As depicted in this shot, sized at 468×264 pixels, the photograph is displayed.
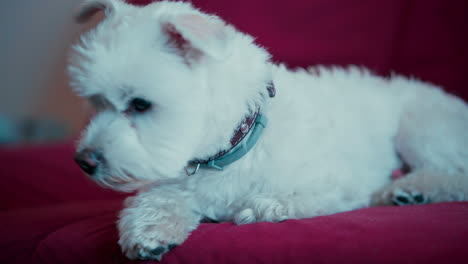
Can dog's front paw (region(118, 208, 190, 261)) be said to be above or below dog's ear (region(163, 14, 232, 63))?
Result: below

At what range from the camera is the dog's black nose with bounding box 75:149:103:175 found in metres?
1.09

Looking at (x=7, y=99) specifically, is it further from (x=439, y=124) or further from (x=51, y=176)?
(x=439, y=124)

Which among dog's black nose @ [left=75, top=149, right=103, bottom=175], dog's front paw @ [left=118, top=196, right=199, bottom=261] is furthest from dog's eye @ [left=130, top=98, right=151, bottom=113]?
dog's front paw @ [left=118, top=196, right=199, bottom=261]

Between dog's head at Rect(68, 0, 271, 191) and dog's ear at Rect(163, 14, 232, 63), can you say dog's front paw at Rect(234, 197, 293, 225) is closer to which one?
dog's head at Rect(68, 0, 271, 191)

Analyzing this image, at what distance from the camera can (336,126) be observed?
5.26ft

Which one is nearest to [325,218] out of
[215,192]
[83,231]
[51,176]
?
[215,192]

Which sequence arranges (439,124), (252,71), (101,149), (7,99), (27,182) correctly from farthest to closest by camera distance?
(7,99), (27,182), (439,124), (252,71), (101,149)

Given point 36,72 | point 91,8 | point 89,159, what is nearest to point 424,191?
point 89,159

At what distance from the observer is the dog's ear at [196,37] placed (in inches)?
40.9

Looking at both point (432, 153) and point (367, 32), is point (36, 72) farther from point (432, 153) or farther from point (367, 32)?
point (432, 153)

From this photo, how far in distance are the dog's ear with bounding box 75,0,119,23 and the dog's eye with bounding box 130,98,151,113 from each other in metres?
0.37

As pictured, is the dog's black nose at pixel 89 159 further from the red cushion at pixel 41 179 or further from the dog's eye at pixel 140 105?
the red cushion at pixel 41 179

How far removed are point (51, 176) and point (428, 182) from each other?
2010mm

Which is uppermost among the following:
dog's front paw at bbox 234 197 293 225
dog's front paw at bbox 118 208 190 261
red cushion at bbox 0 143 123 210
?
dog's front paw at bbox 234 197 293 225
